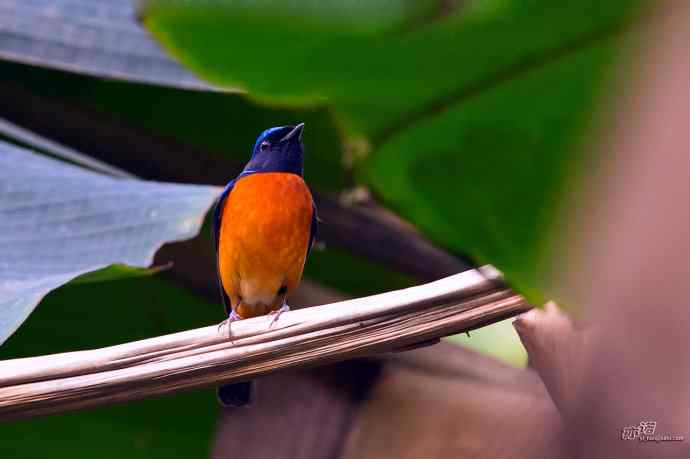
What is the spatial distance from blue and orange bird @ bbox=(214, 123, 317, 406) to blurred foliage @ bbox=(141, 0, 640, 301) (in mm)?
1301

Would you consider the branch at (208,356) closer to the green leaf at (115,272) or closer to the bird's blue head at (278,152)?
the green leaf at (115,272)

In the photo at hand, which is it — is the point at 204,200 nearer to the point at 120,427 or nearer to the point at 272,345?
the point at 272,345

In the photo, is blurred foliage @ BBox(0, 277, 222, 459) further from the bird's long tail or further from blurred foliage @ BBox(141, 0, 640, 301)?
blurred foliage @ BBox(141, 0, 640, 301)

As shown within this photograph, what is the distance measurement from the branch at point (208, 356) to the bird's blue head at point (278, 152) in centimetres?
86

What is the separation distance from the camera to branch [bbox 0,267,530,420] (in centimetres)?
86

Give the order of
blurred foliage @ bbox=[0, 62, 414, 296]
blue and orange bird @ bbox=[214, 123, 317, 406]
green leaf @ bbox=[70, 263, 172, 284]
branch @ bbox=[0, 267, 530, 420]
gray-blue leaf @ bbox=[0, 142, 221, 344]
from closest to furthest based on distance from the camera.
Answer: branch @ bbox=[0, 267, 530, 420] < green leaf @ bbox=[70, 263, 172, 284] < gray-blue leaf @ bbox=[0, 142, 221, 344] < blue and orange bird @ bbox=[214, 123, 317, 406] < blurred foliage @ bbox=[0, 62, 414, 296]

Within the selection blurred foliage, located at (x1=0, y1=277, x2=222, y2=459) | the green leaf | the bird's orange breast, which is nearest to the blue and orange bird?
the bird's orange breast

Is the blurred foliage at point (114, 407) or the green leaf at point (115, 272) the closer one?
the green leaf at point (115, 272)

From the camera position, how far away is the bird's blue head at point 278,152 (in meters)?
1.79

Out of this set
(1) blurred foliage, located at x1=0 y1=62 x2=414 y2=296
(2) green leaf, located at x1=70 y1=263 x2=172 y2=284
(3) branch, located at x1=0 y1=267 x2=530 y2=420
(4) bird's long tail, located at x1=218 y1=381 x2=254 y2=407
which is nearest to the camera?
(3) branch, located at x1=0 y1=267 x2=530 y2=420

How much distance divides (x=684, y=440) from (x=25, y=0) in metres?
1.68

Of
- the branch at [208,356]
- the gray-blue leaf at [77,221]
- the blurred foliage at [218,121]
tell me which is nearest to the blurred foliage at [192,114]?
the blurred foliage at [218,121]
